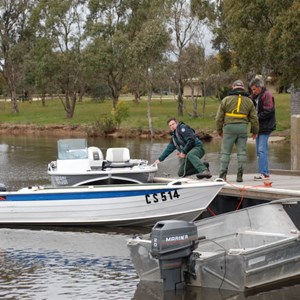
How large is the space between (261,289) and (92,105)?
68.2m

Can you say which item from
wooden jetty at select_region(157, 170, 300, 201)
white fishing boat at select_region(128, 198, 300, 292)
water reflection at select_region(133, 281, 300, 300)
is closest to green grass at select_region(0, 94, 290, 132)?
wooden jetty at select_region(157, 170, 300, 201)

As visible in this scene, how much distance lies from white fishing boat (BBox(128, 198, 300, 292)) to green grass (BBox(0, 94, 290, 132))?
35.8 metres

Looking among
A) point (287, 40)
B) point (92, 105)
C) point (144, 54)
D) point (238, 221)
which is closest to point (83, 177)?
point (238, 221)

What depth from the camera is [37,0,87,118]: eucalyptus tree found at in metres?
65.9

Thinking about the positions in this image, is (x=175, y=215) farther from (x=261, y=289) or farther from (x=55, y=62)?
(x=55, y=62)

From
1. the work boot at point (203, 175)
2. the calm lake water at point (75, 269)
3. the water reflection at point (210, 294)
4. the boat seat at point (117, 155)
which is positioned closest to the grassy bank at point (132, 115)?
the boat seat at point (117, 155)

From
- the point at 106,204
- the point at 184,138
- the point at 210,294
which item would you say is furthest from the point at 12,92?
the point at 210,294

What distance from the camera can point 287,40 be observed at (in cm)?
3647

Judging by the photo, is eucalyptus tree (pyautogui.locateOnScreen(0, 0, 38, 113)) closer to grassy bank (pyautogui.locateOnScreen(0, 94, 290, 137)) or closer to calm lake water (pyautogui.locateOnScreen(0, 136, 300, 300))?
grassy bank (pyautogui.locateOnScreen(0, 94, 290, 137))

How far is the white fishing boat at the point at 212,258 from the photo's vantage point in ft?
33.0

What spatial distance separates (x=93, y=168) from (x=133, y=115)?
43081 mm

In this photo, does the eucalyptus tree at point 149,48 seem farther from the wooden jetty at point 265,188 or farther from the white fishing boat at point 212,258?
the white fishing boat at point 212,258

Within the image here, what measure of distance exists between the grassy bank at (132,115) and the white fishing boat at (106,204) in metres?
32.0

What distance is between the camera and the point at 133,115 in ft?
201
